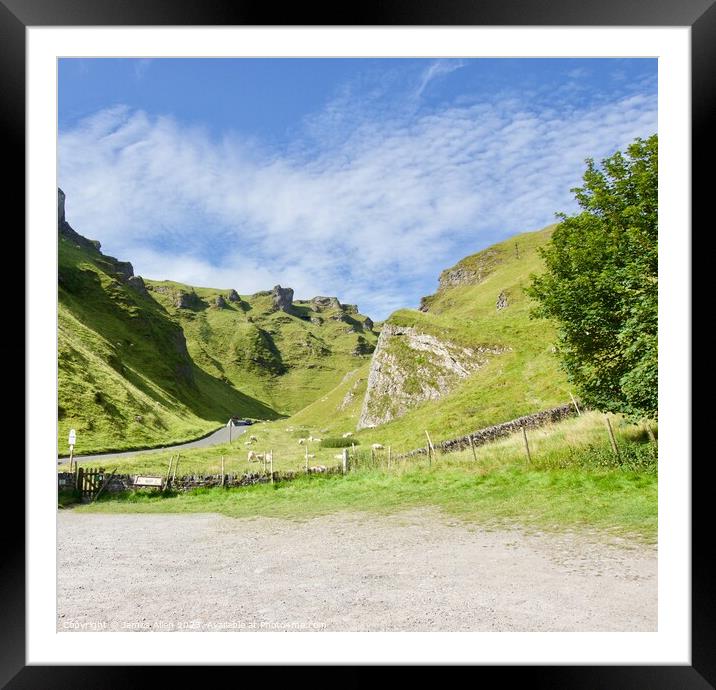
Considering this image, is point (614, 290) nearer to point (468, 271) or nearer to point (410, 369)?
point (410, 369)

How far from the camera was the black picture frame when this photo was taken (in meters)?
5.15

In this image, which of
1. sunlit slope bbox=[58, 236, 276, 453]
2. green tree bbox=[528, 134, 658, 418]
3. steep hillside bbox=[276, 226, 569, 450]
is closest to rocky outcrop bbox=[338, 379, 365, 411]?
steep hillside bbox=[276, 226, 569, 450]

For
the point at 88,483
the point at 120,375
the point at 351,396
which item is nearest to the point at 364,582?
the point at 88,483

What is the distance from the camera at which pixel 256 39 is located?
6.02 metres

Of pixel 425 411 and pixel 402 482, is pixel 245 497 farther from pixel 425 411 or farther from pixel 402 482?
pixel 425 411

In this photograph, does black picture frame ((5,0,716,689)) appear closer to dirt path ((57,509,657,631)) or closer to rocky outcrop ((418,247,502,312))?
dirt path ((57,509,657,631))

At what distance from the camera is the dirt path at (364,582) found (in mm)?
6477

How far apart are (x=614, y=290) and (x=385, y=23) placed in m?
11.3

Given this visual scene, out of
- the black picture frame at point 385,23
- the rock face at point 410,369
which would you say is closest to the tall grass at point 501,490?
the black picture frame at point 385,23

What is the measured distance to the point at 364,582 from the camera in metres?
7.79

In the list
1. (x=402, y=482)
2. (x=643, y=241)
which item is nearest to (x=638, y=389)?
(x=643, y=241)

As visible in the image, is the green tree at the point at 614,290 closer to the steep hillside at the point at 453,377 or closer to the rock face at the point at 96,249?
the steep hillside at the point at 453,377
